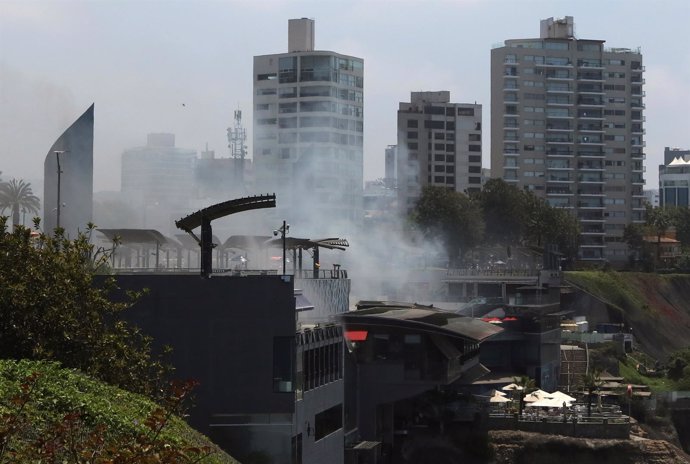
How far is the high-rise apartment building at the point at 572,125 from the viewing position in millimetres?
188375

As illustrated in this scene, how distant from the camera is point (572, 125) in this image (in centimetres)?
19125

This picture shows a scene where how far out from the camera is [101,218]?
348 feet

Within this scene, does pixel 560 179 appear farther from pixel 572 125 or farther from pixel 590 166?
pixel 572 125

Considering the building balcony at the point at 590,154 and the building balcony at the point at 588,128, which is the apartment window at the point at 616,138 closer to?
the building balcony at the point at 588,128

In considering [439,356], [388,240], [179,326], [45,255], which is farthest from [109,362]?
[388,240]

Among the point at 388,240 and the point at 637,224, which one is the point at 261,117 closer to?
the point at 388,240

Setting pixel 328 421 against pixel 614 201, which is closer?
pixel 328 421

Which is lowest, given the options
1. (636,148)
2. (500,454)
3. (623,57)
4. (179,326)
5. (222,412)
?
(500,454)

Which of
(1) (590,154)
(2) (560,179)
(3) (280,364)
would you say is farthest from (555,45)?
(3) (280,364)

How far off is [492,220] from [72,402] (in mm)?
131011

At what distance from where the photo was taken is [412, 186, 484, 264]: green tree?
142375 millimetres

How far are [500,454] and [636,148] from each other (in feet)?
463

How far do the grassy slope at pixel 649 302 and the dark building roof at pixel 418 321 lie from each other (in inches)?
2602

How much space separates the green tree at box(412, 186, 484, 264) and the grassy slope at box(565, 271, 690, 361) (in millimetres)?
11861
